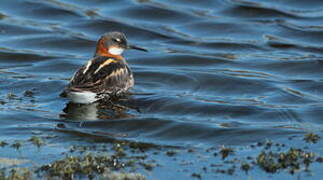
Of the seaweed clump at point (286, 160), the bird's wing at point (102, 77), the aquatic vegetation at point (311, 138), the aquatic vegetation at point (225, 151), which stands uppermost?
the bird's wing at point (102, 77)

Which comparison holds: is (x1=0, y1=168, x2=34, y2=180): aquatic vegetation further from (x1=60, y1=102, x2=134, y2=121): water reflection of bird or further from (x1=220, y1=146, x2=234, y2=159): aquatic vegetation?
(x1=60, y1=102, x2=134, y2=121): water reflection of bird

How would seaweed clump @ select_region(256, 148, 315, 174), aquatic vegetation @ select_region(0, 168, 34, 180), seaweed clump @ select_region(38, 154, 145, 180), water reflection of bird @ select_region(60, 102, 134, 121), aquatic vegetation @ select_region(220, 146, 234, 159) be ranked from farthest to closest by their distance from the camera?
1. water reflection of bird @ select_region(60, 102, 134, 121)
2. aquatic vegetation @ select_region(220, 146, 234, 159)
3. seaweed clump @ select_region(256, 148, 315, 174)
4. seaweed clump @ select_region(38, 154, 145, 180)
5. aquatic vegetation @ select_region(0, 168, 34, 180)

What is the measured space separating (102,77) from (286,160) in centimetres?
383

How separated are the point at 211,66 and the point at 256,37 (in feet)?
5.91

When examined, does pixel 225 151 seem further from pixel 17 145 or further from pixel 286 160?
pixel 17 145

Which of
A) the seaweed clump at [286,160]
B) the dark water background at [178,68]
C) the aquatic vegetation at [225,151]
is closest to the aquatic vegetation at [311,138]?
the dark water background at [178,68]

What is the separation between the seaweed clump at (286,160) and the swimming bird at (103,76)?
3215 millimetres

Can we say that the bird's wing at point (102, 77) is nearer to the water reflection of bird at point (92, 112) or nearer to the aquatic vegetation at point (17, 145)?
the water reflection of bird at point (92, 112)

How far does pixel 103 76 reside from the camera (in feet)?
34.4

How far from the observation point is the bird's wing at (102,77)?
33.2 ft

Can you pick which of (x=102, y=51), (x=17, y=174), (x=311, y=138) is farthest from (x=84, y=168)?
(x=102, y=51)

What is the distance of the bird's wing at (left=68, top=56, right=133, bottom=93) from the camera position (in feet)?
33.2

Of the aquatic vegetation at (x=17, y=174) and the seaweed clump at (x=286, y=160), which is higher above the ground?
the seaweed clump at (x=286, y=160)

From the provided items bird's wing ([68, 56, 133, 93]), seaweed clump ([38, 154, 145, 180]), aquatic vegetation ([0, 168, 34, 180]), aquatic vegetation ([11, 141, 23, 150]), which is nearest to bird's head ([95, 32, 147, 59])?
bird's wing ([68, 56, 133, 93])
